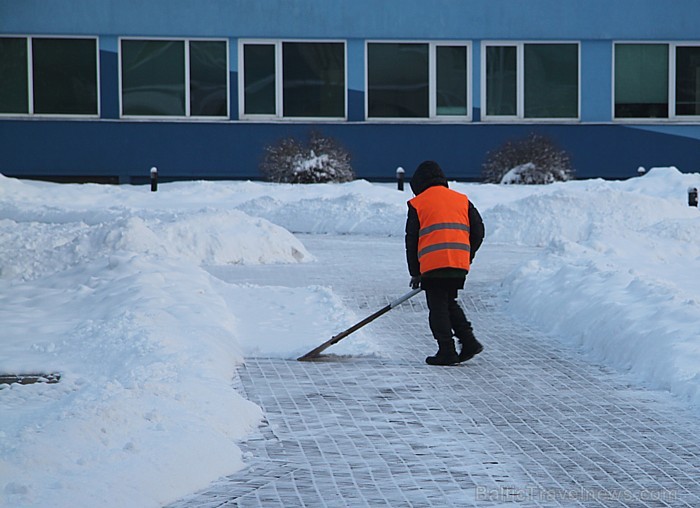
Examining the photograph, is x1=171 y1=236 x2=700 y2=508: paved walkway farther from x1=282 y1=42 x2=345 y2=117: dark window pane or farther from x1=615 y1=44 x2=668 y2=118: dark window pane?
x1=615 y1=44 x2=668 y2=118: dark window pane

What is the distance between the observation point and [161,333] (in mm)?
9633

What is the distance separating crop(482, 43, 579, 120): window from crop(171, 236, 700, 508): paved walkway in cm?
2099

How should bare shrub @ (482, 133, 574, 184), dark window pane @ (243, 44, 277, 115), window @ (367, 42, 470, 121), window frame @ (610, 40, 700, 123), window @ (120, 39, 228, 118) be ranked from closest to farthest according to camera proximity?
bare shrub @ (482, 133, 574, 184)
window @ (120, 39, 228, 118)
dark window pane @ (243, 44, 277, 115)
window @ (367, 42, 470, 121)
window frame @ (610, 40, 700, 123)

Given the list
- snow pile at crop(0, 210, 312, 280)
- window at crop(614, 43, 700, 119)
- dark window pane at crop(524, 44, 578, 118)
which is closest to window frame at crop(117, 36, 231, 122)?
dark window pane at crop(524, 44, 578, 118)

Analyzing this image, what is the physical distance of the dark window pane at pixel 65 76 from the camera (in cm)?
3133

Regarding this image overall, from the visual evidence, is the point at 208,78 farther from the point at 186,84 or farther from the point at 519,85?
the point at 519,85

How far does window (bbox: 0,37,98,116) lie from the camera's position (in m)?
31.3

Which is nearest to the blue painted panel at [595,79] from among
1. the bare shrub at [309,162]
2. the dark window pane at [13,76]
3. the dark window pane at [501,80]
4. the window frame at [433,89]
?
the dark window pane at [501,80]

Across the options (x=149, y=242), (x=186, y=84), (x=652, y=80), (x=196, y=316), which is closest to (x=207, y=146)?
(x=186, y=84)

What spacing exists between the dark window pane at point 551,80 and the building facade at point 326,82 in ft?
0.11

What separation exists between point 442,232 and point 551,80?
22875mm

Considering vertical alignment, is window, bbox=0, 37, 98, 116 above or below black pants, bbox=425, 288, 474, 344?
above

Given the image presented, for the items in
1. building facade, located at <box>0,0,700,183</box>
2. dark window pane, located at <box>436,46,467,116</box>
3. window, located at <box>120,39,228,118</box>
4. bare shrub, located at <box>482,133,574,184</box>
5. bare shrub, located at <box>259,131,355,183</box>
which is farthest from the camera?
dark window pane, located at <box>436,46,467,116</box>

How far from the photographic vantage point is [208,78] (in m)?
31.6
